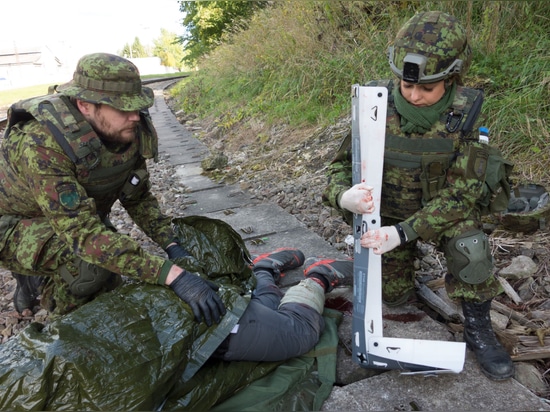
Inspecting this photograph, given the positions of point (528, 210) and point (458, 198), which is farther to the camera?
point (528, 210)

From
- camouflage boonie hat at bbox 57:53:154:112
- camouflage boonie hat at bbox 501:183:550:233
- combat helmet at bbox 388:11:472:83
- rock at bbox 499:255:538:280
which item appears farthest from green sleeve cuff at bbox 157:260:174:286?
camouflage boonie hat at bbox 501:183:550:233

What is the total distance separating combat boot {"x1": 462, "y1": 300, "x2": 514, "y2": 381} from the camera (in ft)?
6.43

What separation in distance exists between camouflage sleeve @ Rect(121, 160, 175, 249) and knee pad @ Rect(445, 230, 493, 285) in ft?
5.62

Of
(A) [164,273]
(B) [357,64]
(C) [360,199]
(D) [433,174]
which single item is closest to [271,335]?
(A) [164,273]

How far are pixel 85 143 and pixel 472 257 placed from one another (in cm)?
194

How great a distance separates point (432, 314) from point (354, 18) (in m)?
5.29

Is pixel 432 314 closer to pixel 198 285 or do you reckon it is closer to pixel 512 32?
pixel 198 285

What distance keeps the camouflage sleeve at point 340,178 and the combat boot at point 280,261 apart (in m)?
0.63

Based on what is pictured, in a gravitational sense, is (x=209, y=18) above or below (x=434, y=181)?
above

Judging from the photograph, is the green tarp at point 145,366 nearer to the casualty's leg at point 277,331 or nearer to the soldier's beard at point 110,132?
the casualty's leg at point 277,331

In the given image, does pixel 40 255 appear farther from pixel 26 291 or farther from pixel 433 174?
pixel 433 174

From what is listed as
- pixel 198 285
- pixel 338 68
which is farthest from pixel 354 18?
pixel 198 285

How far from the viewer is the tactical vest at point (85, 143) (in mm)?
2291

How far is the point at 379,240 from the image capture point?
6.59 ft
